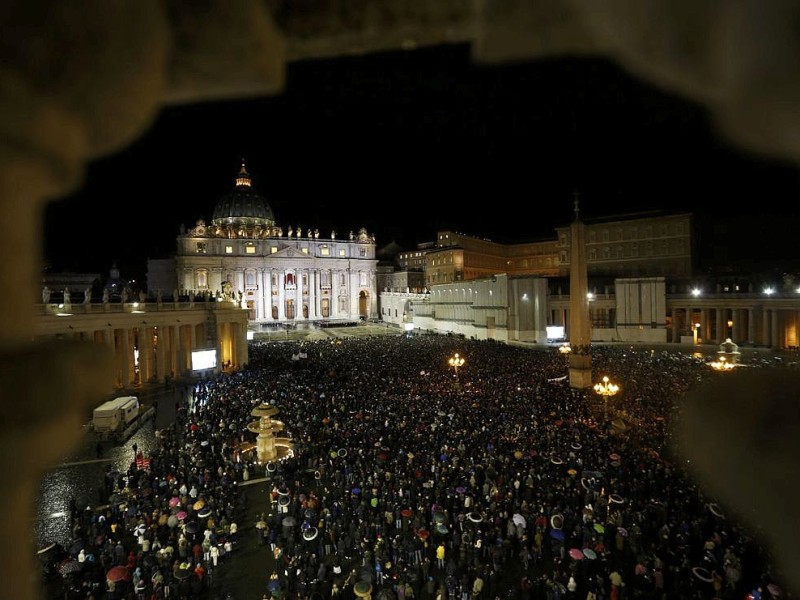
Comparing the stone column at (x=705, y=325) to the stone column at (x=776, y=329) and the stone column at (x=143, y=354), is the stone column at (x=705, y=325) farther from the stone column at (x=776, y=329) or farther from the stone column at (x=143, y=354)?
the stone column at (x=143, y=354)

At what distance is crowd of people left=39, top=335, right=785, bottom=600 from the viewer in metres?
10.1

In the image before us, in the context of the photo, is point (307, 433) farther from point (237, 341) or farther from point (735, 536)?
point (237, 341)

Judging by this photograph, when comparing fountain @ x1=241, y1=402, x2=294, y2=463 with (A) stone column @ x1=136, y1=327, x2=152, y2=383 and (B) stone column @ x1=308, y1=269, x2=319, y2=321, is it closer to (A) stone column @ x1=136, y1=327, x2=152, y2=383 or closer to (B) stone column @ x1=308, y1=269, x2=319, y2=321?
(A) stone column @ x1=136, y1=327, x2=152, y2=383

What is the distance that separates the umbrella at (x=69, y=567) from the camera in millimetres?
10008

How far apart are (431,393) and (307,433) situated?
751cm

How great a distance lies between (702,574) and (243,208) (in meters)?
102

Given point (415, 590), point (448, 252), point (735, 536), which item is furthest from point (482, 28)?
point (448, 252)

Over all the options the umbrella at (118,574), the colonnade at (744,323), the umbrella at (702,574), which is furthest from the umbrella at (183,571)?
the colonnade at (744,323)

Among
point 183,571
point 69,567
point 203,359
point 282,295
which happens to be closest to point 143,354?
point 203,359

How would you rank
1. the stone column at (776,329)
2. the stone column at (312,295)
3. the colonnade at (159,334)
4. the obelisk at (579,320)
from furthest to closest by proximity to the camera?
the stone column at (312,295) < the stone column at (776,329) < the obelisk at (579,320) < the colonnade at (159,334)

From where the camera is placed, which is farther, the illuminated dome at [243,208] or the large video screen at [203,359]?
the illuminated dome at [243,208]

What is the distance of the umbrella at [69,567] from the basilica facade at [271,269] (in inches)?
2767

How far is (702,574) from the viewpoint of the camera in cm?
976

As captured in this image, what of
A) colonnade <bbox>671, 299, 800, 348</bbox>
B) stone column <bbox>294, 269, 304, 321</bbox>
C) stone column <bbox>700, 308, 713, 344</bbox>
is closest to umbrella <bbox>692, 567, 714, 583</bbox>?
colonnade <bbox>671, 299, 800, 348</bbox>
